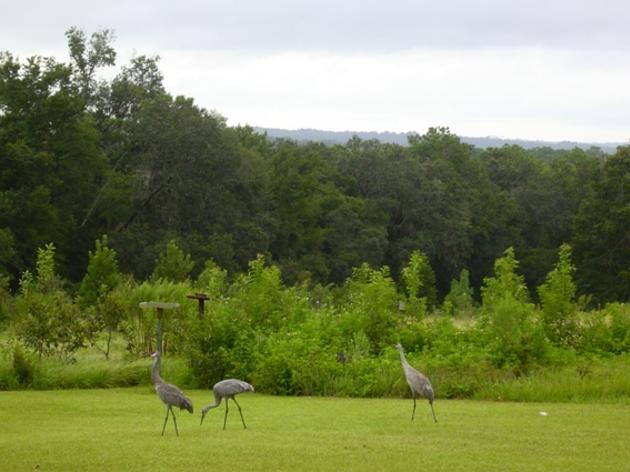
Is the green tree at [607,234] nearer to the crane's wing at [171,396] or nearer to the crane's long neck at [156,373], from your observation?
the crane's long neck at [156,373]

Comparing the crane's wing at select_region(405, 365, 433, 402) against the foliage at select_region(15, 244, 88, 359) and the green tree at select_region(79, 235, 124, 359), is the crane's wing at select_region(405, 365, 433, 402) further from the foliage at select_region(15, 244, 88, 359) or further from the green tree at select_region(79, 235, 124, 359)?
the green tree at select_region(79, 235, 124, 359)

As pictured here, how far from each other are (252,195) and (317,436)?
153 feet

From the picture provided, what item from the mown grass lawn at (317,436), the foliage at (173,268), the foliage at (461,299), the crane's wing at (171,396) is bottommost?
the foliage at (461,299)

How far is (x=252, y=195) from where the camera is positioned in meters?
60.5

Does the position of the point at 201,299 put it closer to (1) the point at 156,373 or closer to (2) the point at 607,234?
(1) the point at 156,373

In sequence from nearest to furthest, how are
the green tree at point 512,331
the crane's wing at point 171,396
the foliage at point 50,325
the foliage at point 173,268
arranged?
1. the crane's wing at point 171,396
2. the green tree at point 512,331
3. the foliage at point 50,325
4. the foliage at point 173,268

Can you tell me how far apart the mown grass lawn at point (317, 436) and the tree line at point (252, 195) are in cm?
2761

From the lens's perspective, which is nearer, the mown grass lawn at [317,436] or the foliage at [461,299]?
the mown grass lawn at [317,436]

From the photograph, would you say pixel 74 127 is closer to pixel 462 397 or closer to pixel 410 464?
pixel 462 397

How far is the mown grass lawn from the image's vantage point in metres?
12.1

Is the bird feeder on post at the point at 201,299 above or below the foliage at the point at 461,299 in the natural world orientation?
above

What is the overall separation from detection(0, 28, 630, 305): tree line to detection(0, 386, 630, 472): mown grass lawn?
90.6 ft

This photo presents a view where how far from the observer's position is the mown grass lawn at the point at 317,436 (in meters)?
12.1

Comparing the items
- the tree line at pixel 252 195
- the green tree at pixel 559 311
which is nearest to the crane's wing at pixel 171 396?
the green tree at pixel 559 311
